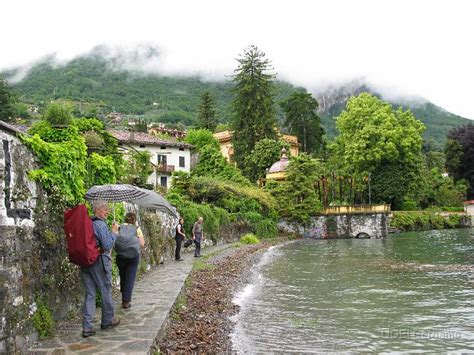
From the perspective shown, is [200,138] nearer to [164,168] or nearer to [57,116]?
[164,168]

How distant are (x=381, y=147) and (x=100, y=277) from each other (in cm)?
4671

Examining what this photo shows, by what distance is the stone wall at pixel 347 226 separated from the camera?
1794 inches

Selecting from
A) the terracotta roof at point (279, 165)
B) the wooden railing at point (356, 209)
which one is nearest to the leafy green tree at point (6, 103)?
the terracotta roof at point (279, 165)

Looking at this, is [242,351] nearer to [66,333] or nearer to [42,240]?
[66,333]

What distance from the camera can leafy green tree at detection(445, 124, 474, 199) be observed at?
66.5 m

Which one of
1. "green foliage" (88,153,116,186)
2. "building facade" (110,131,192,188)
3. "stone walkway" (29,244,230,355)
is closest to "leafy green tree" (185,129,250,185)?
"building facade" (110,131,192,188)

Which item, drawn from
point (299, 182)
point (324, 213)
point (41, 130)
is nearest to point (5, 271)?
point (41, 130)

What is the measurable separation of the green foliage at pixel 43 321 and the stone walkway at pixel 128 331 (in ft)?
0.40

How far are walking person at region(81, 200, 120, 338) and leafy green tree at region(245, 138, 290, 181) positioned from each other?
43.3 metres

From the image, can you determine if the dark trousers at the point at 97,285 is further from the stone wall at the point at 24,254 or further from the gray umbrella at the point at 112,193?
the gray umbrella at the point at 112,193

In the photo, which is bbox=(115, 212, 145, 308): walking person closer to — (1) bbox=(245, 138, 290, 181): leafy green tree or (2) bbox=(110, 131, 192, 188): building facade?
Result: (1) bbox=(245, 138, 290, 181): leafy green tree

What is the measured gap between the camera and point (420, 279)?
1683 cm

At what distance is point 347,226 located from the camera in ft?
152

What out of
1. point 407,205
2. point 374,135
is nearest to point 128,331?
point 374,135
